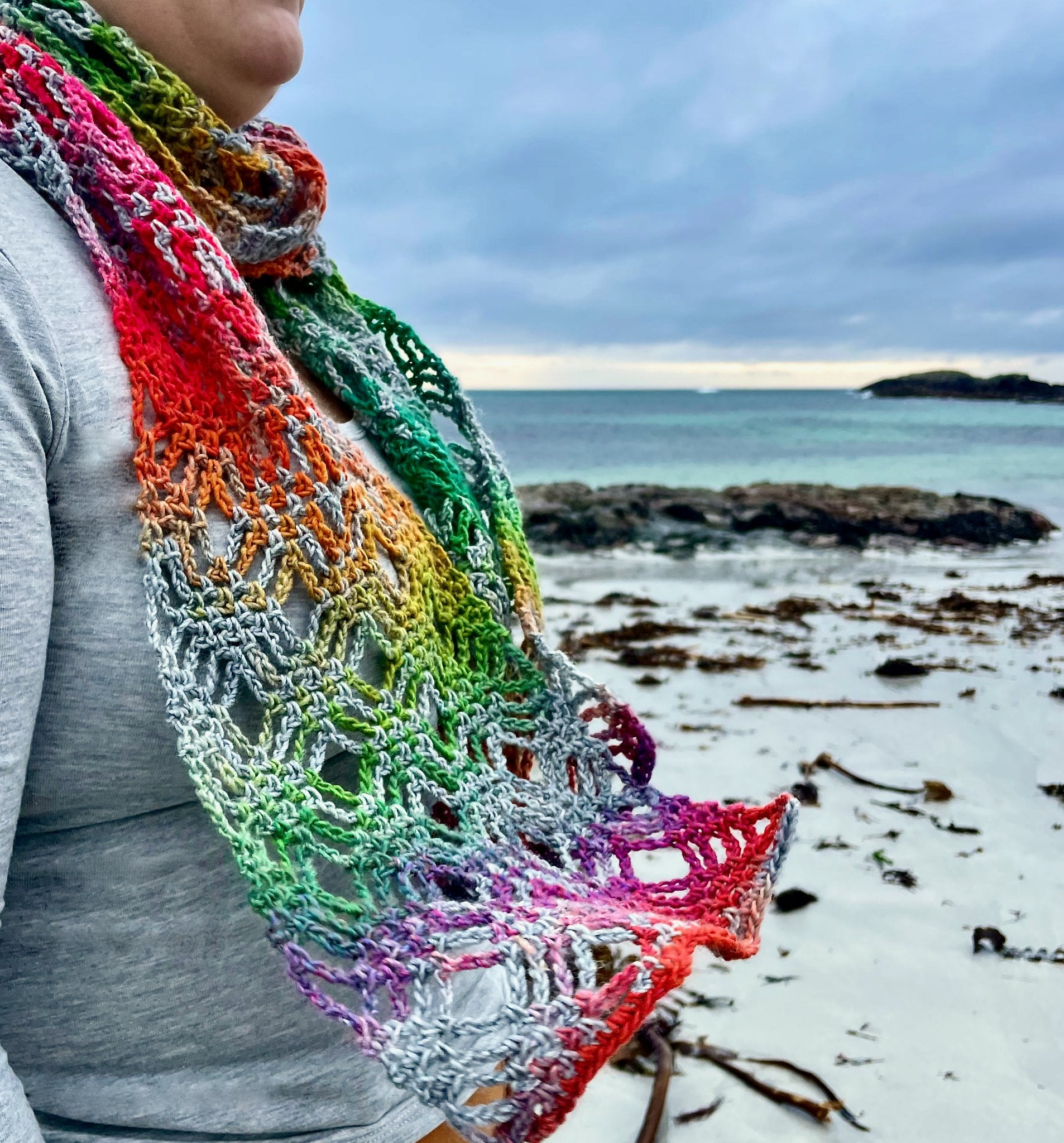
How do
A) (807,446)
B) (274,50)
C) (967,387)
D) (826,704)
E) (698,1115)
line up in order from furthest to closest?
(967,387) < (807,446) < (826,704) < (698,1115) < (274,50)

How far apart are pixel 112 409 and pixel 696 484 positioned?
19.7 meters

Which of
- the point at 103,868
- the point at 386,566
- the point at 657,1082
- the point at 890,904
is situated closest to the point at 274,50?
the point at 386,566

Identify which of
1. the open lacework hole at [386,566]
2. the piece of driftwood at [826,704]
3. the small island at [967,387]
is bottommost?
the piece of driftwood at [826,704]

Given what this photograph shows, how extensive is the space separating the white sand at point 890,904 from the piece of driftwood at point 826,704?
57 millimetres

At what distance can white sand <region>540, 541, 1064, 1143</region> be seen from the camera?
192 centimetres

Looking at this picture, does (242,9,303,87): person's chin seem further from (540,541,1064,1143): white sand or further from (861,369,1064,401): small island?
(861,369,1064,401): small island

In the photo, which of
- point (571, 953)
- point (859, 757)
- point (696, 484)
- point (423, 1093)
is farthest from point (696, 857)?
point (696, 484)

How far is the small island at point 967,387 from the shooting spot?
4997cm

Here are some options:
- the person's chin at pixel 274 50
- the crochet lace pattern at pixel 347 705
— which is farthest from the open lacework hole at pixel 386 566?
the person's chin at pixel 274 50

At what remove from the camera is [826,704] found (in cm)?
408

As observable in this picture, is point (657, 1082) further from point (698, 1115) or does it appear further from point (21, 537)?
point (21, 537)

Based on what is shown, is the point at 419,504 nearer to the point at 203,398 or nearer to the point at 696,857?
the point at 203,398

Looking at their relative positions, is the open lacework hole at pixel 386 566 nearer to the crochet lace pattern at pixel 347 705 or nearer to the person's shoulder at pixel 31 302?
the crochet lace pattern at pixel 347 705

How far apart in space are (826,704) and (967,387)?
60967mm
